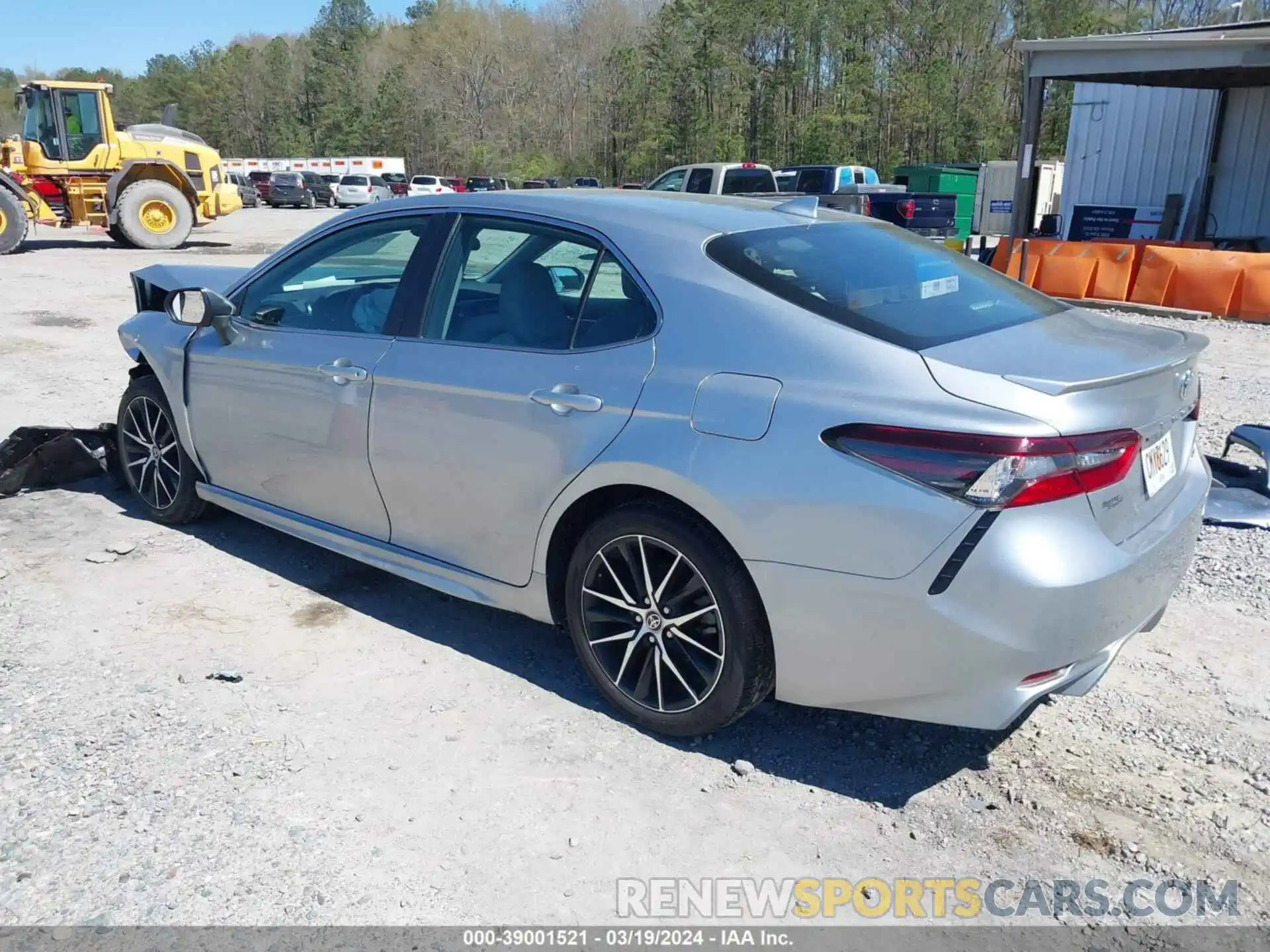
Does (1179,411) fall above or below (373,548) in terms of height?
above

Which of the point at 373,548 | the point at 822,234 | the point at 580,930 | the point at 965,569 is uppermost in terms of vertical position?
the point at 822,234

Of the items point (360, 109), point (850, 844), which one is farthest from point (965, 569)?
point (360, 109)

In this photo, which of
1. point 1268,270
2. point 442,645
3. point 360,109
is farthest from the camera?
point 360,109

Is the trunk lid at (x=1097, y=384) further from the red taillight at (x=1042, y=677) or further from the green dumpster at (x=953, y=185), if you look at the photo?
the green dumpster at (x=953, y=185)

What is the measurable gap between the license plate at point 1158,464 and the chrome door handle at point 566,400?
5.29 feet

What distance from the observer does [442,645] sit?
3.92 m

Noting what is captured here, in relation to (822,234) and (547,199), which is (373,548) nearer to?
(547,199)

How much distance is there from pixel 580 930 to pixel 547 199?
2.49 meters

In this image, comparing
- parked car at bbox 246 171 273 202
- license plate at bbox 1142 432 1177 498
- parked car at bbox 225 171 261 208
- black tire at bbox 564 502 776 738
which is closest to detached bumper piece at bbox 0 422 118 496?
black tire at bbox 564 502 776 738

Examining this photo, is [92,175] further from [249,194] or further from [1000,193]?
[249,194]

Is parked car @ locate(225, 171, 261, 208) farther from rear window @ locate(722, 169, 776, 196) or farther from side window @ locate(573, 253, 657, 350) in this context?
side window @ locate(573, 253, 657, 350)

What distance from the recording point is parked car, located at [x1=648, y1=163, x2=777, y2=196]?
23.4 meters

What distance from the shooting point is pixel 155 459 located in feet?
16.4

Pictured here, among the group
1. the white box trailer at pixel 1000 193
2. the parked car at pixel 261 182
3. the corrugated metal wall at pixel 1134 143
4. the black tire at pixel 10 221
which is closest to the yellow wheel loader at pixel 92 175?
the black tire at pixel 10 221
